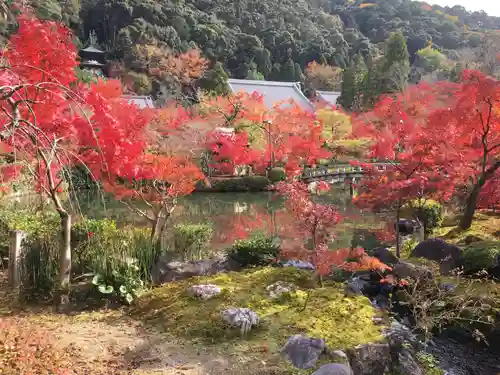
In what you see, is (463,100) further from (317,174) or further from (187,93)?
(187,93)

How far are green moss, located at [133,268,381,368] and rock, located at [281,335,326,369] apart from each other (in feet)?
0.54

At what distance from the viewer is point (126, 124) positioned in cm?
866

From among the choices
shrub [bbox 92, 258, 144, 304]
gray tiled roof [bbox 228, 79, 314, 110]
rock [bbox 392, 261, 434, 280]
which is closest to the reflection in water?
shrub [bbox 92, 258, 144, 304]

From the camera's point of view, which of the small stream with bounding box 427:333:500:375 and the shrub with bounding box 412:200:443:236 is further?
the shrub with bounding box 412:200:443:236

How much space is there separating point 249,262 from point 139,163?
9.27ft

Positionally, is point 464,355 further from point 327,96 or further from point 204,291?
point 327,96

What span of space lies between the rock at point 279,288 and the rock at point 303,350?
1.30 metres

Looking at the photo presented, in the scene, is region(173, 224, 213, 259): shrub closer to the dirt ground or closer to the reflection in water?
the reflection in water

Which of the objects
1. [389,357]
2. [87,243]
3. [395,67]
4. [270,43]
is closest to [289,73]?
[270,43]

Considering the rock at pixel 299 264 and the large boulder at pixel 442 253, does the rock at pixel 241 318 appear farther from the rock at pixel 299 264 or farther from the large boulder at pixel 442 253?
the large boulder at pixel 442 253

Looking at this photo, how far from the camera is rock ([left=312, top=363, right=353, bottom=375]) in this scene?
3727mm

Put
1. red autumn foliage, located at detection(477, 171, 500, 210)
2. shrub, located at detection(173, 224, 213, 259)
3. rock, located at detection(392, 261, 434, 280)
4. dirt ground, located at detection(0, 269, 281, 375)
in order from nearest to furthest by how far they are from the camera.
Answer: dirt ground, located at detection(0, 269, 281, 375) → rock, located at detection(392, 261, 434, 280) → shrub, located at detection(173, 224, 213, 259) → red autumn foliage, located at detection(477, 171, 500, 210)

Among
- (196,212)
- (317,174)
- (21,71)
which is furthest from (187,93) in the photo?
(21,71)

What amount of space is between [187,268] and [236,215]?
8517mm
